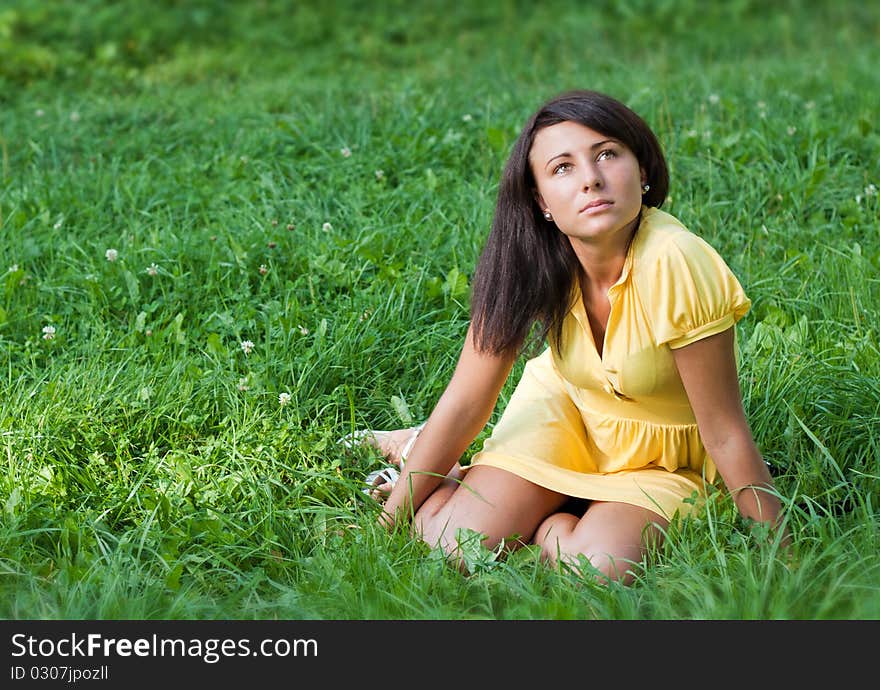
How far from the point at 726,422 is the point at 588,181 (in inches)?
25.8

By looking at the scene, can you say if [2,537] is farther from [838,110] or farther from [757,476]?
[838,110]

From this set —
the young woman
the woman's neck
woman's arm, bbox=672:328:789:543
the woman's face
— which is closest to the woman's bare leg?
the young woman

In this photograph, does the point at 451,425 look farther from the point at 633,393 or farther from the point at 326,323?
the point at 326,323

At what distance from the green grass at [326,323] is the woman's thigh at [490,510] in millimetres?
89

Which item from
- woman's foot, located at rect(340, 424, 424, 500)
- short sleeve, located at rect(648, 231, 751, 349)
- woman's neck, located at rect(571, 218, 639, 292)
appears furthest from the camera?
woman's foot, located at rect(340, 424, 424, 500)

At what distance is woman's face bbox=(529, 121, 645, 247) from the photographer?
2533mm

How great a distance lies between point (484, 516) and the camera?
2.79m

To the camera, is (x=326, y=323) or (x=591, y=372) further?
(x=326, y=323)

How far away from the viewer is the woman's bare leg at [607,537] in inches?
102

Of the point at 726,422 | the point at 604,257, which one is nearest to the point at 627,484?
the point at 726,422

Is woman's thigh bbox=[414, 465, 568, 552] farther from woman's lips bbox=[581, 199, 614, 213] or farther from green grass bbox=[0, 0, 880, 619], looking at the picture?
woman's lips bbox=[581, 199, 614, 213]

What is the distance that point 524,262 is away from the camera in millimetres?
2764

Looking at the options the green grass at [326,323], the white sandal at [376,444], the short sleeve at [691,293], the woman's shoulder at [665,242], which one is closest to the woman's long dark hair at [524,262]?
the woman's shoulder at [665,242]
